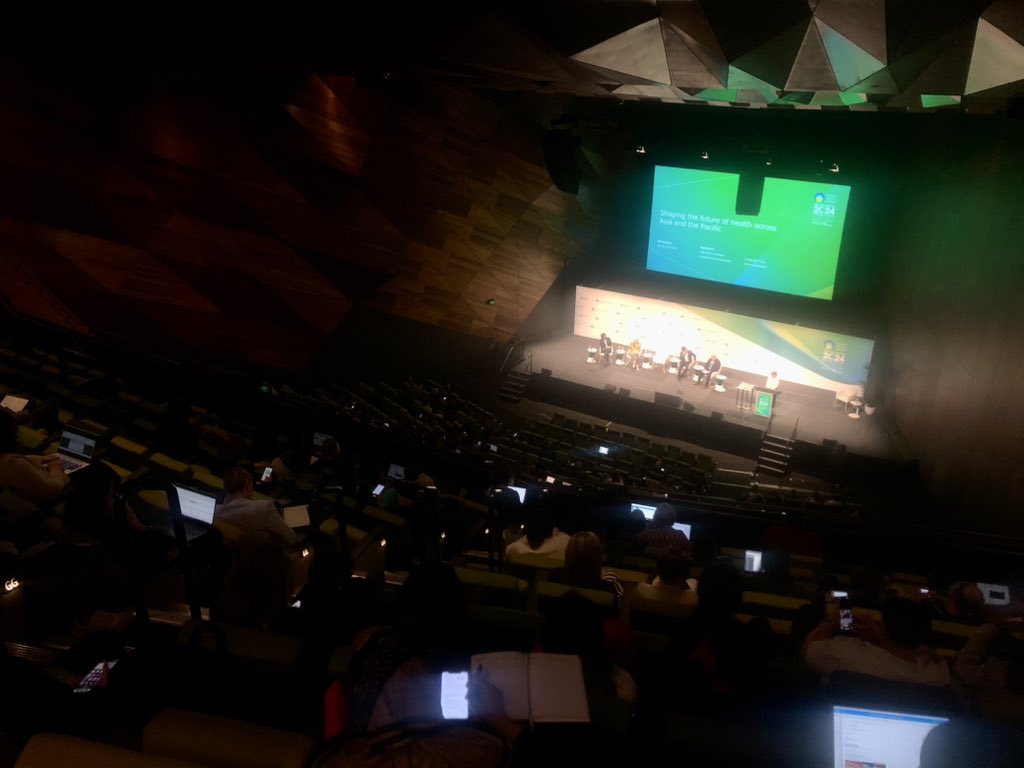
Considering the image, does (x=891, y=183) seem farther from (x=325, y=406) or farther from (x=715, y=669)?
(x=715, y=669)

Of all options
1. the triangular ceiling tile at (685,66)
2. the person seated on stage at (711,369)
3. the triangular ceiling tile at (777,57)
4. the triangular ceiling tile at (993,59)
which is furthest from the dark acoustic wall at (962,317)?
the triangular ceiling tile at (685,66)

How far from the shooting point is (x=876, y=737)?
2.26m

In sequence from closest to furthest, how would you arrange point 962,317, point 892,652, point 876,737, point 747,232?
point 876,737 < point 892,652 < point 962,317 < point 747,232

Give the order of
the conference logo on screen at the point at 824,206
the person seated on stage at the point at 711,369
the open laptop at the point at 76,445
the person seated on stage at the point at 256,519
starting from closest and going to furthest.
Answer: the person seated on stage at the point at 256,519 < the open laptop at the point at 76,445 < the conference logo on screen at the point at 824,206 < the person seated on stage at the point at 711,369

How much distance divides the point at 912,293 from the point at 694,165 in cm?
441

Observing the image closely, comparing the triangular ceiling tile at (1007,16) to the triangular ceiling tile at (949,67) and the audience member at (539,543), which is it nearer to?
the triangular ceiling tile at (949,67)

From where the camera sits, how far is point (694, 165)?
1336 cm

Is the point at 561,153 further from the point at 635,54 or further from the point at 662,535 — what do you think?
the point at 662,535

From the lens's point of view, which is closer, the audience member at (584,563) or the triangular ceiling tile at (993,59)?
the audience member at (584,563)

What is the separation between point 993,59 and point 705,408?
8.84 m

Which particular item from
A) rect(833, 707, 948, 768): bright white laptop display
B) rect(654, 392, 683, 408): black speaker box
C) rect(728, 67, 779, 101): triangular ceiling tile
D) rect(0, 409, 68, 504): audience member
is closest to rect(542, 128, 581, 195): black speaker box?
rect(654, 392, 683, 408): black speaker box

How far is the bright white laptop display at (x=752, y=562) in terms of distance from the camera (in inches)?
201

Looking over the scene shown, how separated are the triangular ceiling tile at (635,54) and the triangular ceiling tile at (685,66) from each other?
0.05 metres

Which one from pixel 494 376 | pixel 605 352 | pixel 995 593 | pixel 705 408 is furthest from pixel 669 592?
pixel 605 352
